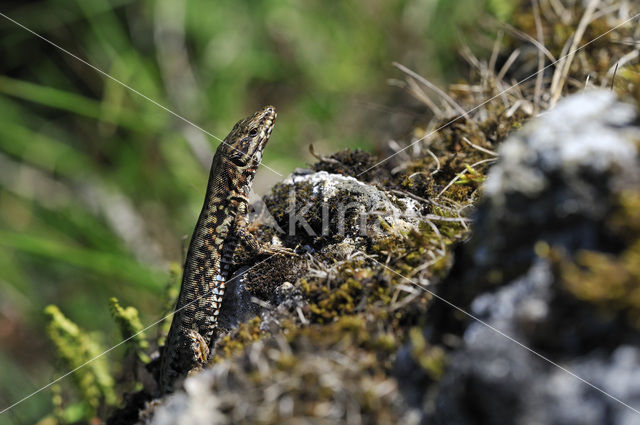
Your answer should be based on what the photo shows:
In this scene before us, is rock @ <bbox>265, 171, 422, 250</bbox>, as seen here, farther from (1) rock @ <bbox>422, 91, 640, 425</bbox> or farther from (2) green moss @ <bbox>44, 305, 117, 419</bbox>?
(2) green moss @ <bbox>44, 305, 117, 419</bbox>

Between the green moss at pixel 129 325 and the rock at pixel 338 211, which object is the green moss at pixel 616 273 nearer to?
the rock at pixel 338 211

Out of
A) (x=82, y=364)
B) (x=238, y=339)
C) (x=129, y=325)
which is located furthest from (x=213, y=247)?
(x=238, y=339)

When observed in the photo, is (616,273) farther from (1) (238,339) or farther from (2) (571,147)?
(1) (238,339)


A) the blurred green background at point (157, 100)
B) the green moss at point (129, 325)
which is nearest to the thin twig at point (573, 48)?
the blurred green background at point (157, 100)

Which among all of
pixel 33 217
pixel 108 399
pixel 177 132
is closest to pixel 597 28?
pixel 108 399

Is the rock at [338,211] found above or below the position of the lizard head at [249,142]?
below

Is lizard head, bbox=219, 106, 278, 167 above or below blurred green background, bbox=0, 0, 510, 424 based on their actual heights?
below

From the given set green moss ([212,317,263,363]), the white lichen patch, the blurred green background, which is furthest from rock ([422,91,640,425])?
the blurred green background
